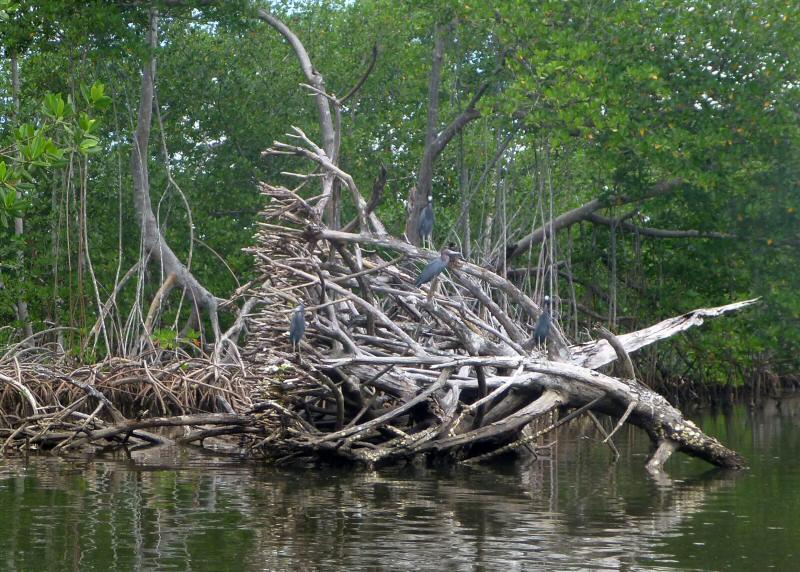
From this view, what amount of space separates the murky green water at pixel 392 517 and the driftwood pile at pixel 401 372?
27cm

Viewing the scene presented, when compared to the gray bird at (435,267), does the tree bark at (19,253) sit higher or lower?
higher

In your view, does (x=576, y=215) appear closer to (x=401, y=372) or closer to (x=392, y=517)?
(x=401, y=372)

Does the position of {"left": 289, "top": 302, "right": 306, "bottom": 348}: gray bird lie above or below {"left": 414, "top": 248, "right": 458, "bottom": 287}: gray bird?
below

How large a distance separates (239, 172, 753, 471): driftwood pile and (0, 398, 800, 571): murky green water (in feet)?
0.88

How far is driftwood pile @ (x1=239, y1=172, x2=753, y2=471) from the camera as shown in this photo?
28.3 feet

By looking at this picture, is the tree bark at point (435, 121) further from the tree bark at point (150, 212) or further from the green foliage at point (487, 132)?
the tree bark at point (150, 212)

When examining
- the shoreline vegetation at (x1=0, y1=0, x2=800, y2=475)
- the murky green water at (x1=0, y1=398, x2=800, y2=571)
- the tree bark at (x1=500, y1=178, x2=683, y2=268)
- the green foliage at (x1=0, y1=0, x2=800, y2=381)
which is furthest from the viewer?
the tree bark at (x1=500, y1=178, x2=683, y2=268)

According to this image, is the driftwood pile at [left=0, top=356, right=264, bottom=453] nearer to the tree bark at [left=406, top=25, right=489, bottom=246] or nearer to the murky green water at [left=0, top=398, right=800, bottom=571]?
the murky green water at [left=0, top=398, right=800, bottom=571]

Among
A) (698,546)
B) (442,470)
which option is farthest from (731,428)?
(698,546)

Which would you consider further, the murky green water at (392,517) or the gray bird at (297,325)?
the gray bird at (297,325)

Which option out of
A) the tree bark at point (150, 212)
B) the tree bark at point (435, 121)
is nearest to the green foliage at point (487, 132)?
the tree bark at point (435, 121)

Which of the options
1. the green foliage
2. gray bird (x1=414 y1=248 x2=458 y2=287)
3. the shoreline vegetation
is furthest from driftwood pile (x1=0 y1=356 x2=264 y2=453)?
gray bird (x1=414 y1=248 x2=458 y2=287)

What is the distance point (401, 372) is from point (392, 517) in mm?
2511

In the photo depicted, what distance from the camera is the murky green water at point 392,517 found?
18.0 ft
